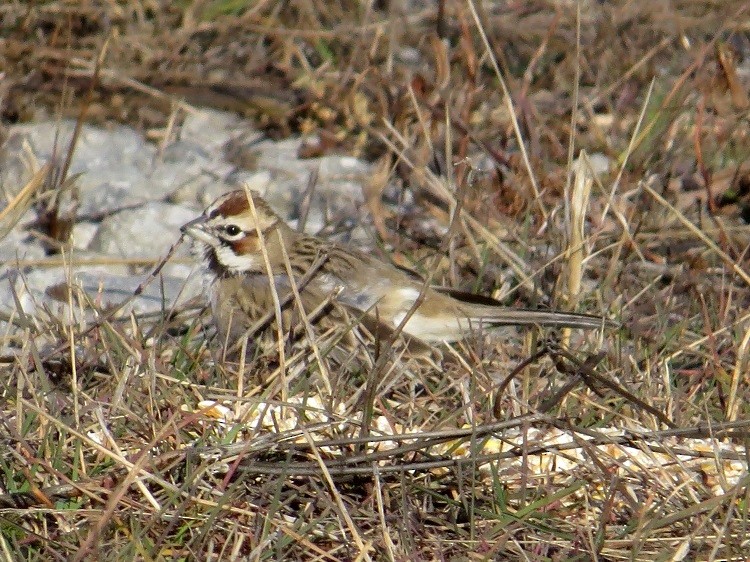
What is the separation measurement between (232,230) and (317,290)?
0.35 meters

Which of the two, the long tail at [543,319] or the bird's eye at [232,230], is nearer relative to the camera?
the long tail at [543,319]

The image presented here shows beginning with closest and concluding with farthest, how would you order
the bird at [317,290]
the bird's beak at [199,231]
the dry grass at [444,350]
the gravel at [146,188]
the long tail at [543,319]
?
the dry grass at [444,350], the long tail at [543,319], the bird at [317,290], the bird's beak at [199,231], the gravel at [146,188]

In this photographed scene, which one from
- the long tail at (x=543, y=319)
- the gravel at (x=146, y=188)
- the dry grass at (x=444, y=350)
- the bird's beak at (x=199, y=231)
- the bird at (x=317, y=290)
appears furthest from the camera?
the gravel at (x=146, y=188)

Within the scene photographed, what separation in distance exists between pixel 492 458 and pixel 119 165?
2952 mm

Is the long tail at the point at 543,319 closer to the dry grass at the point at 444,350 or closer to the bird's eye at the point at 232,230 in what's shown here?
the dry grass at the point at 444,350

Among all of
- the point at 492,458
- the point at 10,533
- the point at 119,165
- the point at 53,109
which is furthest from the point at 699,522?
the point at 53,109

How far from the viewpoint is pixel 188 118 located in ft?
18.3

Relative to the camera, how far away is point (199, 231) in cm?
422

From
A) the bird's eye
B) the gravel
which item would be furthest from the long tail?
the gravel

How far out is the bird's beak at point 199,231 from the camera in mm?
4191

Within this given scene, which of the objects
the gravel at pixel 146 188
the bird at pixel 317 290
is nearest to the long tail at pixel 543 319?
the bird at pixel 317 290

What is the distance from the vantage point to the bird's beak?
4191 mm

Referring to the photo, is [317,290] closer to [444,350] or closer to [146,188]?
[444,350]

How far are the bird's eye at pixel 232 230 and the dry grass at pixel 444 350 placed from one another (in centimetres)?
29
